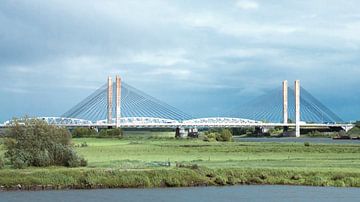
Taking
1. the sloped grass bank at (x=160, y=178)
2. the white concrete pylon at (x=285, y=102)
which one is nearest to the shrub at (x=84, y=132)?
the white concrete pylon at (x=285, y=102)

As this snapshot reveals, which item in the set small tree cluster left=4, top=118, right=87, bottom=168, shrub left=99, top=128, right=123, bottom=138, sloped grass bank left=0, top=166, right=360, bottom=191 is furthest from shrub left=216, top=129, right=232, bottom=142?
sloped grass bank left=0, top=166, right=360, bottom=191

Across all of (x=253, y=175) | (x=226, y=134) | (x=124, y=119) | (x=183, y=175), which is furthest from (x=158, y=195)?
(x=124, y=119)

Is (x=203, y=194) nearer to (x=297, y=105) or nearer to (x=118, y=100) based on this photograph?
(x=118, y=100)

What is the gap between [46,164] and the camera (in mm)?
49062

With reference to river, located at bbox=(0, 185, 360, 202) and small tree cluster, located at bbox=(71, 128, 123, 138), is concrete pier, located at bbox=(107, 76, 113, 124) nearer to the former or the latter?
small tree cluster, located at bbox=(71, 128, 123, 138)

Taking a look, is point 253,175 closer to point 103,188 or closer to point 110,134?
point 103,188

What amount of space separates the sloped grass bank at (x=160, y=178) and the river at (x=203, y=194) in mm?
1413

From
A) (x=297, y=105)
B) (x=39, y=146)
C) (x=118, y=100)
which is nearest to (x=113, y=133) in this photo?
(x=118, y=100)

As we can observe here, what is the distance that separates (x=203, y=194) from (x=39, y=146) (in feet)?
54.5

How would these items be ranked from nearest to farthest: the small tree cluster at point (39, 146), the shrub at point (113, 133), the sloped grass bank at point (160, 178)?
1. the sloped grass bank at point (160, 178)
2. the small tree cluster at point (39, 146)
3. the shrub at point (113, 133)

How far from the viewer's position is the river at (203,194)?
37.2 metres

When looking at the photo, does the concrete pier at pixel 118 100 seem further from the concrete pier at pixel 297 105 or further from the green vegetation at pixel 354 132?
the green vegetation at pixel 354 132

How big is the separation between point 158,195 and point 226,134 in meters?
93.5


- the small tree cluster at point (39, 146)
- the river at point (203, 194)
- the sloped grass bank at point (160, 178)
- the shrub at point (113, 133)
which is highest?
the shrub at point (113, 133)
